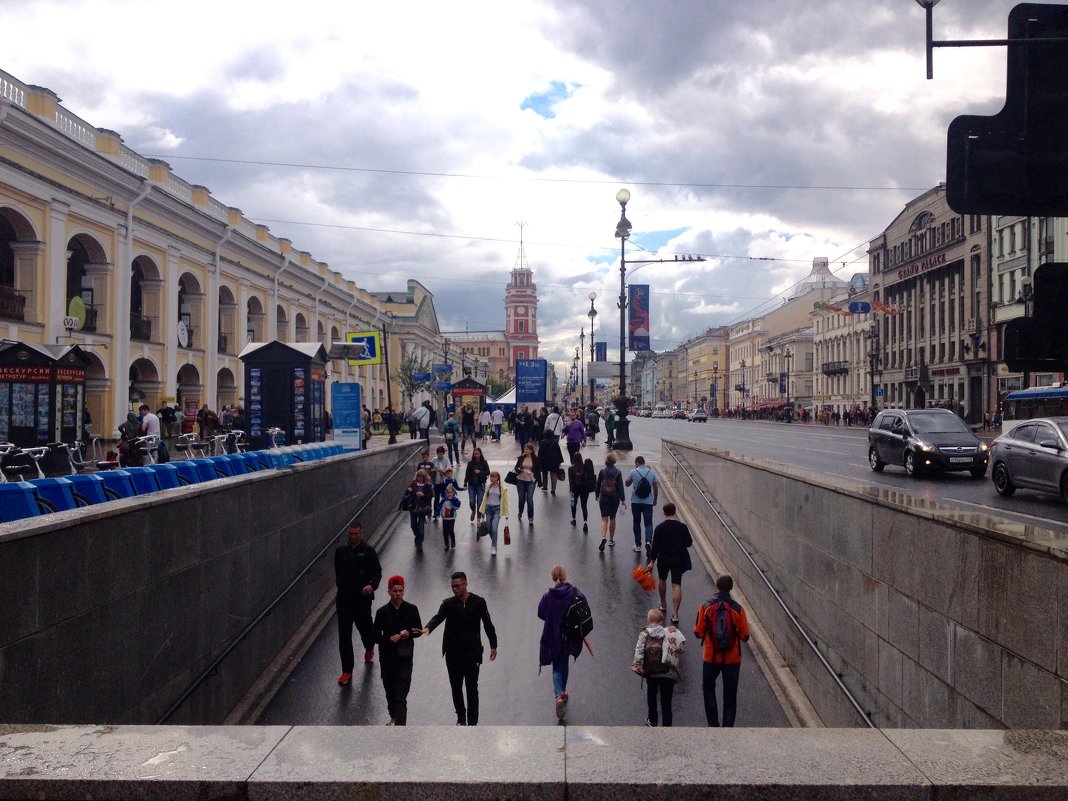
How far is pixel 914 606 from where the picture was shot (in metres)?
6.94

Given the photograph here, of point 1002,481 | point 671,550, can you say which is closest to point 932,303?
point 1002,481

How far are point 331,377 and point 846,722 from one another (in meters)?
47.8

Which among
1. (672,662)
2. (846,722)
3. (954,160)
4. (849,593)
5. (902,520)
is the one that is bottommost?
(846,722)

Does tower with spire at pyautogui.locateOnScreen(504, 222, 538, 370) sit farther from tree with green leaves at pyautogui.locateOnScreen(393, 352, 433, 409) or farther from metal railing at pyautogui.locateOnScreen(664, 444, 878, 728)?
metal railing at pyautogui.locateOnScreen(664, 444, 878, 728)

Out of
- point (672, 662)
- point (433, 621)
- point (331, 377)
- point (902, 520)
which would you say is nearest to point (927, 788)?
point (902, 520)

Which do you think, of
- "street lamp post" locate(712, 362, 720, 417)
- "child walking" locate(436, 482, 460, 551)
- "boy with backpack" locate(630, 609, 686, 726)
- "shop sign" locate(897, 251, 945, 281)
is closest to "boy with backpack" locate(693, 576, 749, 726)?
"boy with backpack" locate(630, 609, 686, 726)

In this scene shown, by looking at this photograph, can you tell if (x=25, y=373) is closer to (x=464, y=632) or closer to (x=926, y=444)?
(x=464, y=632)

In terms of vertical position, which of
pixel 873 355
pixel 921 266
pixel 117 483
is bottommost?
pixel 117 483

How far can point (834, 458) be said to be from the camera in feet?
90.3

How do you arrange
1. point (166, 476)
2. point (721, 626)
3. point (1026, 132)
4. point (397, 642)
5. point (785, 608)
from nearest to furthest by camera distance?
point (1026, 132) → point (721, 626) → point (397, 642) → point (166, 476) → point (785, 608)

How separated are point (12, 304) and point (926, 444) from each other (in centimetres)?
2365

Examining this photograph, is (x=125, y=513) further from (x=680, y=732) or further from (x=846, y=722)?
(x=846, y=722)

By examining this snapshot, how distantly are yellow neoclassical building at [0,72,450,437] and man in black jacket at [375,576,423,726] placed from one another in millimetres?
19550

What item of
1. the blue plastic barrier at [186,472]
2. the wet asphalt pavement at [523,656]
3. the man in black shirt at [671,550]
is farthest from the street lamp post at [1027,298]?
the blue plastic barrier at [186,472]
